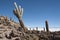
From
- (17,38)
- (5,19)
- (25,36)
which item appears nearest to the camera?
(17,38)

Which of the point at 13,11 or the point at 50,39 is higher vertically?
the point at 13,11

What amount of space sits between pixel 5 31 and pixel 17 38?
1.83m

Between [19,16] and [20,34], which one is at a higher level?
[19,16]

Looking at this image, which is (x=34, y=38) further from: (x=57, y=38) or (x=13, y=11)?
(x=13, y=11)

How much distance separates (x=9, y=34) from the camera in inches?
696

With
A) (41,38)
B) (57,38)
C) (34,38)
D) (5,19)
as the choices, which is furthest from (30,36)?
(5,19)

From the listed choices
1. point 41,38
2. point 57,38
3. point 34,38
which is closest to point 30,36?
point 34,38

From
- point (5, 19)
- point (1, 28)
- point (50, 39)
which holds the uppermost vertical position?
point (5, 19)

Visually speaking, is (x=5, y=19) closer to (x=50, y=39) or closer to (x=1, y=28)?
(x=1, y=28)

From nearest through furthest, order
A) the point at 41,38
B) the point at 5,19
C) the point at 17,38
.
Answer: the point at 17,38 < the point at 41,38 < the point at 5,19

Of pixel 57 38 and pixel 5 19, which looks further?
pixel 5 19

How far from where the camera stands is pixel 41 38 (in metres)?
20.2

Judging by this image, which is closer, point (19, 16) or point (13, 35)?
point (13, 35)

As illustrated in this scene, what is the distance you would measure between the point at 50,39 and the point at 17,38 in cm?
421
